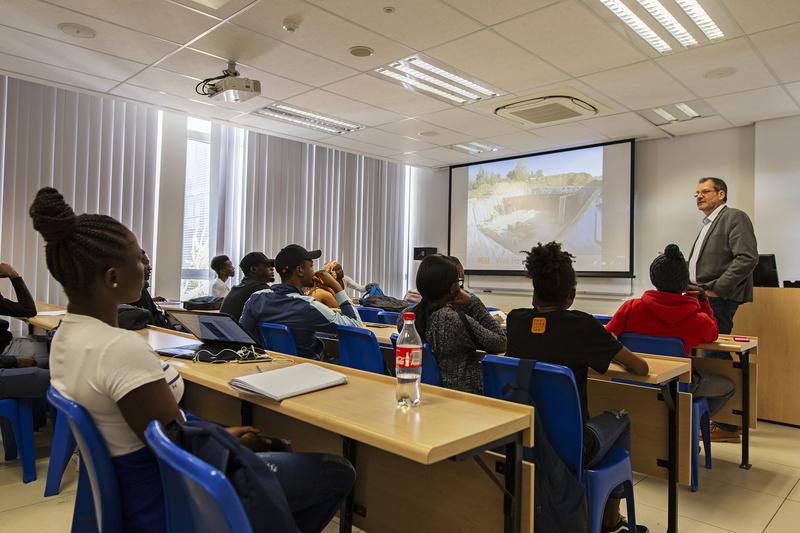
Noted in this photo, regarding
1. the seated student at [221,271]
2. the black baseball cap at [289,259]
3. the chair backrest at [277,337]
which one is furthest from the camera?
the seated student at [221,271]

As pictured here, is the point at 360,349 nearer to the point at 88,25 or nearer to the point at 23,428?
the point at 23,428

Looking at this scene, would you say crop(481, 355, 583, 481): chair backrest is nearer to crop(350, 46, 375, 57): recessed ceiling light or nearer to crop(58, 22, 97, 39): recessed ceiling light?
→ crop(350, 46, 375, 57): recessed ceiling light

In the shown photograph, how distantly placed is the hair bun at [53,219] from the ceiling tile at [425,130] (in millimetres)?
4868

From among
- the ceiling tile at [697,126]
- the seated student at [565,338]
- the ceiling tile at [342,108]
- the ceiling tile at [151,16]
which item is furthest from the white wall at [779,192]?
the ceiling tile at [151,16]

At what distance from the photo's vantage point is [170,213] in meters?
6.28

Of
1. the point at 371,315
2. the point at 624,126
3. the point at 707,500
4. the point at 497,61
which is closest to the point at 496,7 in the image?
the point at 497,61

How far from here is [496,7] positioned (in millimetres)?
3371

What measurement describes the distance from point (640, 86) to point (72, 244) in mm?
4727

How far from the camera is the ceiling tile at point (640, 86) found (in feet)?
14.5

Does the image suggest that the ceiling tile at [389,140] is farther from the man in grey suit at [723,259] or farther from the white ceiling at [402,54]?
the man in grey suit at [723,259]

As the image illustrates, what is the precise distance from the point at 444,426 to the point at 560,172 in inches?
250

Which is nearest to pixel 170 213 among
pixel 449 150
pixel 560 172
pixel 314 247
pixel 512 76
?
pixel 314 247

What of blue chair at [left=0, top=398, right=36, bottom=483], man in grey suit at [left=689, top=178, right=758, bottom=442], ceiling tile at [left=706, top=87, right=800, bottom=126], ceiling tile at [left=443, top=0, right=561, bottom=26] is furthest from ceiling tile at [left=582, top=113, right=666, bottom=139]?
blue chair at [left=0, top=398, right=36, bottom=483]

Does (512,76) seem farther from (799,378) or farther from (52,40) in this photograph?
(52,40)
